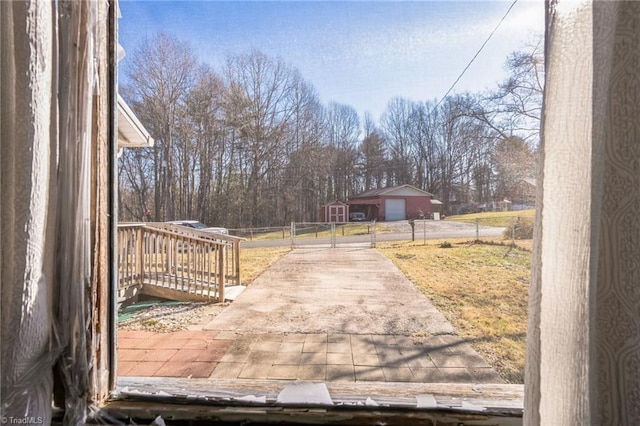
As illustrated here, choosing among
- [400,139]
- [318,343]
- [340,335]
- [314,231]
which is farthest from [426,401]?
[314,231]

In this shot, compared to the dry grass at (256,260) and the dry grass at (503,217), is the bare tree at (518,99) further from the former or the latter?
the dry grass at (256,260)

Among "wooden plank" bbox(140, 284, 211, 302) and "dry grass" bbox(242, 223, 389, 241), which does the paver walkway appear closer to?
"wooden plank" bbox(140, 284, 211, 302)

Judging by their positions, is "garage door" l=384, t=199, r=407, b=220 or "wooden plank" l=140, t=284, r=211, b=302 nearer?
"wooden plank" l=140, t=284, r=211, b=302

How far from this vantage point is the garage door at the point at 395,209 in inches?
355

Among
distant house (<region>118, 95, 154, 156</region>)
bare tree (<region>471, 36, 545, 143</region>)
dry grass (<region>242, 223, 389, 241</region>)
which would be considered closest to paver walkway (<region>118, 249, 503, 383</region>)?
bare tree (<region>471, 36, 545, 143</region>)

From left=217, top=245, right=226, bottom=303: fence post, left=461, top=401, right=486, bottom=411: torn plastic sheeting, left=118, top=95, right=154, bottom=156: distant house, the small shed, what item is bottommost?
left=217, top=245, right=226, bottom=303: fence post

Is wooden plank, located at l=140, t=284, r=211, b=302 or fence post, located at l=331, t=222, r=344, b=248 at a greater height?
Result: fence post, located at l=331, t=222, r=344, b=248

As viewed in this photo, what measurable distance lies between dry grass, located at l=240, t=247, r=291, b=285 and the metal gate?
0.65 metres

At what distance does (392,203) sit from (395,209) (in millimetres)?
296

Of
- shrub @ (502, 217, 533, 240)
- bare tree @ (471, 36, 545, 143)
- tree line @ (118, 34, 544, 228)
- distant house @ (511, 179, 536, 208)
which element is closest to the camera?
distant house @ (511, 179, 536, 208)

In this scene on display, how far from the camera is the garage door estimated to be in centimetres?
902

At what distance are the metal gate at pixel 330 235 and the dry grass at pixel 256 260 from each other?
0.65 metres

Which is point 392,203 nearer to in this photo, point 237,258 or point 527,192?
point 237,258

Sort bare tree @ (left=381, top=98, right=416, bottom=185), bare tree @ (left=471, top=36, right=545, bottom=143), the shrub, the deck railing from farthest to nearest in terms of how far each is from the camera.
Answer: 1. bare tree @ (left=381, top=98, right=416, bottom=185)
2. the deck railing
3. bare tree @ (left=471, top=36, right=545, bottom=143)
4. the shrub
